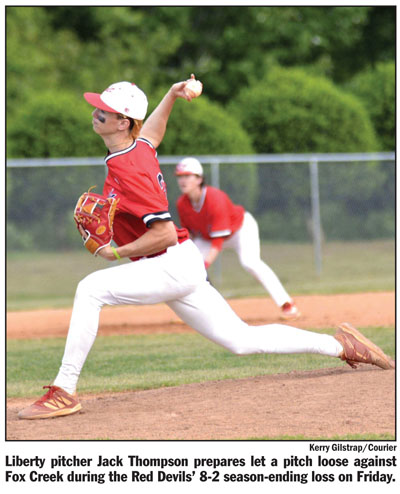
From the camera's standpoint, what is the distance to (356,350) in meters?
6.07

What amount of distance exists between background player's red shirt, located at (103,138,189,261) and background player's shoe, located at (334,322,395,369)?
1.66 metres

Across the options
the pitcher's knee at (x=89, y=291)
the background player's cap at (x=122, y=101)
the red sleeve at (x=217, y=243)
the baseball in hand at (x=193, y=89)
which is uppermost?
the baseball in hand at (x=193, y=89)

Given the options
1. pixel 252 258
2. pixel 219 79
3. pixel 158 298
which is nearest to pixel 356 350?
pixel 158 298

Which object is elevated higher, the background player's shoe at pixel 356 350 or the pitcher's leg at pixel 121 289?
the pitcher's leg at pixel 121 289

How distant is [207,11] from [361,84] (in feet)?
30.0

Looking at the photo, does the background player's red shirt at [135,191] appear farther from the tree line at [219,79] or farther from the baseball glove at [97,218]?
the tree line at [219,79]

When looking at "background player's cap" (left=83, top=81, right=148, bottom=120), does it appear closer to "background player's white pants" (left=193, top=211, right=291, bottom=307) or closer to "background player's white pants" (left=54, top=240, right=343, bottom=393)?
"background player's white pants" (left=54, top=240, right=343, bottom=393)

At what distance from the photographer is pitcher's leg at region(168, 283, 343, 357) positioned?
5402 mm

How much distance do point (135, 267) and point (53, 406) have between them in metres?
1.06

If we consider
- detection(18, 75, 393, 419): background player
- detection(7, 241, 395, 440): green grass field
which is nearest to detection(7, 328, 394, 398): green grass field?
detection(7, 241, 395, 440): green grass field

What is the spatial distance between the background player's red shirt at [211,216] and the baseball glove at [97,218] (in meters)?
4.34

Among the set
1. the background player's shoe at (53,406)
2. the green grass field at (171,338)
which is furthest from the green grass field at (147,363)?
the background player's shoe at (53,406)

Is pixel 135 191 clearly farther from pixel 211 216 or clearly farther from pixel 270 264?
pixel 270 264

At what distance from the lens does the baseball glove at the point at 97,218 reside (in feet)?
16.7
